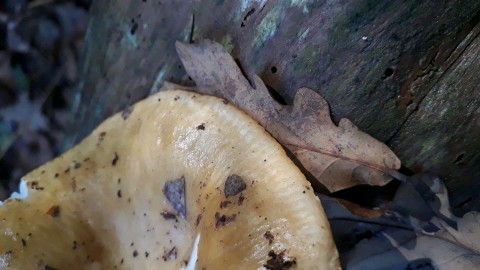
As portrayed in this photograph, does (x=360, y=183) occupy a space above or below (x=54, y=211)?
below

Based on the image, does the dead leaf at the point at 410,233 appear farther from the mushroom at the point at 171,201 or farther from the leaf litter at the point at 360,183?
the mushroom at the point at 171,201

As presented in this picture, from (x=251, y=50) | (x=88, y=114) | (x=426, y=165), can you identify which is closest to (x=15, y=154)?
(x=88, y=114)

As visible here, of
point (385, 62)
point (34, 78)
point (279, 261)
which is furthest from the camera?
point (34, 78)

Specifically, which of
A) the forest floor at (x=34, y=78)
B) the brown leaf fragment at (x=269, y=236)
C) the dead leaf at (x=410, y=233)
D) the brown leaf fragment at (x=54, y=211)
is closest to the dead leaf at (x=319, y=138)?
the dead leaf at (x=410, y=233)

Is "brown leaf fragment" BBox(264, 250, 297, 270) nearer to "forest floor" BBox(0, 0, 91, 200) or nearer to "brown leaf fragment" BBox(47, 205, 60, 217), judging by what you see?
"brown leaf fragment" BBox(47, 205, 60, 217)

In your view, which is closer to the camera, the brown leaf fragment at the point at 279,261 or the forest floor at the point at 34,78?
the brown leaf fragment at the point at 279,261

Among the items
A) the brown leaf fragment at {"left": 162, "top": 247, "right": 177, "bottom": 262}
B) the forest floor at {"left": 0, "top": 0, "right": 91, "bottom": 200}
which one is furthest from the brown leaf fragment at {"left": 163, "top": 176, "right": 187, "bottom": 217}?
the forest floor at {"left": 0, "top": 0, "right": 91, "bottom": 200}

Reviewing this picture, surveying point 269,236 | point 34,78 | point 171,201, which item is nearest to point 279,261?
point 269,236

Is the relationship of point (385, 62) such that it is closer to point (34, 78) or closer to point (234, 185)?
point (234, 185)
